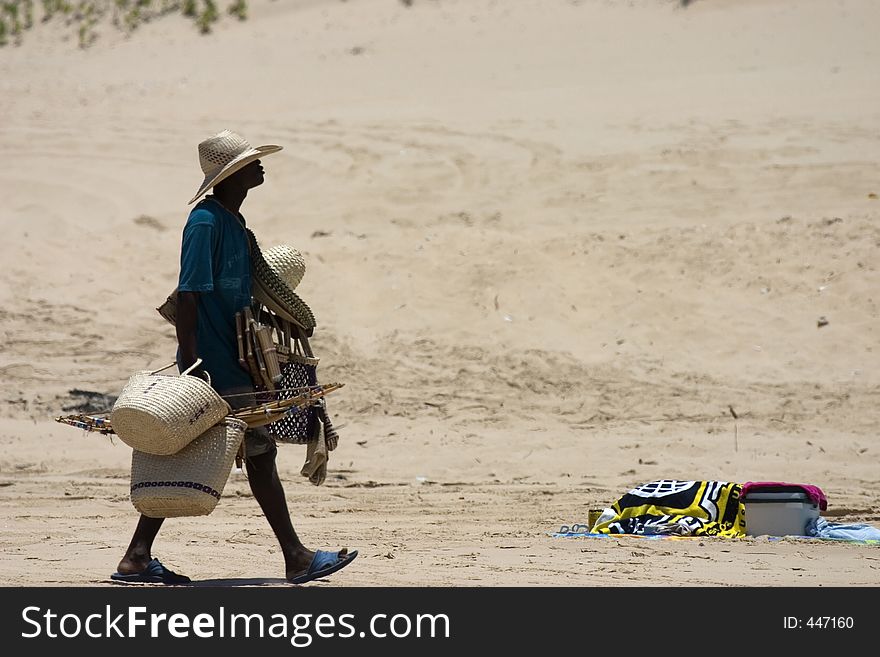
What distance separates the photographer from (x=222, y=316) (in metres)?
5.13

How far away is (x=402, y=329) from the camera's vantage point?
1128 cm

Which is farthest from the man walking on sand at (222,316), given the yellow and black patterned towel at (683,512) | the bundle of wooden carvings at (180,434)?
the yellow and black patterned towel at (683,512)

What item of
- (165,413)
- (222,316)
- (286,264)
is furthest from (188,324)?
(286,264)

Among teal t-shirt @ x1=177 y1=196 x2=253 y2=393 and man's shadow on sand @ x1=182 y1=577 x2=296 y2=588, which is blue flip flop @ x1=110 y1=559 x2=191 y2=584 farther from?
teal t-shirt @ x1=177 y1=196 x2=253 y2=393

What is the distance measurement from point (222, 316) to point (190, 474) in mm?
633

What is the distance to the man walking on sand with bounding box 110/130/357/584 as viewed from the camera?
5.00 metres

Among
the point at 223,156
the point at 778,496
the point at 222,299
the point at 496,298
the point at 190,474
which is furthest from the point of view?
the point at 496,298

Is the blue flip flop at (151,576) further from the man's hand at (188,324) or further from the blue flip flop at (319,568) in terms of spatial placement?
the man's hand at (188,324)

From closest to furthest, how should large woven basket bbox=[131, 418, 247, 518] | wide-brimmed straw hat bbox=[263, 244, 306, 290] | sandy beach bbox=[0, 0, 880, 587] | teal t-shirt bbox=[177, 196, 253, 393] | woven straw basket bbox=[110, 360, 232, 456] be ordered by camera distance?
woven straw basket bbox=[110, 360, 232, 456], large woven basket bbox=[131, 418, 247, 518], teal t-shirt bbox=[177, 196, 253, 393], wide-brimmed straw hat bbox=[263, 244, 306, 290], sandy beach bbox=[0, 0, 880, 587]

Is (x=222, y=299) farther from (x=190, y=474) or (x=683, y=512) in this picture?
(x=683, y=512)

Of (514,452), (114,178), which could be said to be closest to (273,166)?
(114,178)

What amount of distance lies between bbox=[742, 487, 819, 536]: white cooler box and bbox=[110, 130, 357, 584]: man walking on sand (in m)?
2.45

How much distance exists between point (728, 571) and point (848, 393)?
5095 millimetres

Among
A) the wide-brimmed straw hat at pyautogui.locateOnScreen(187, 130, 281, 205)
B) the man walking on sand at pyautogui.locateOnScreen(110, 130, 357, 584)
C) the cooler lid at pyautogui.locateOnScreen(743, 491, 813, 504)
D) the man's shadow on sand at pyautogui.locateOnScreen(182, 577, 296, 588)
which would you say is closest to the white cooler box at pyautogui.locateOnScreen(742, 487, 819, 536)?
the cooler lid at pyautogui.locateOnScreen(743, 491, 813, 504)
